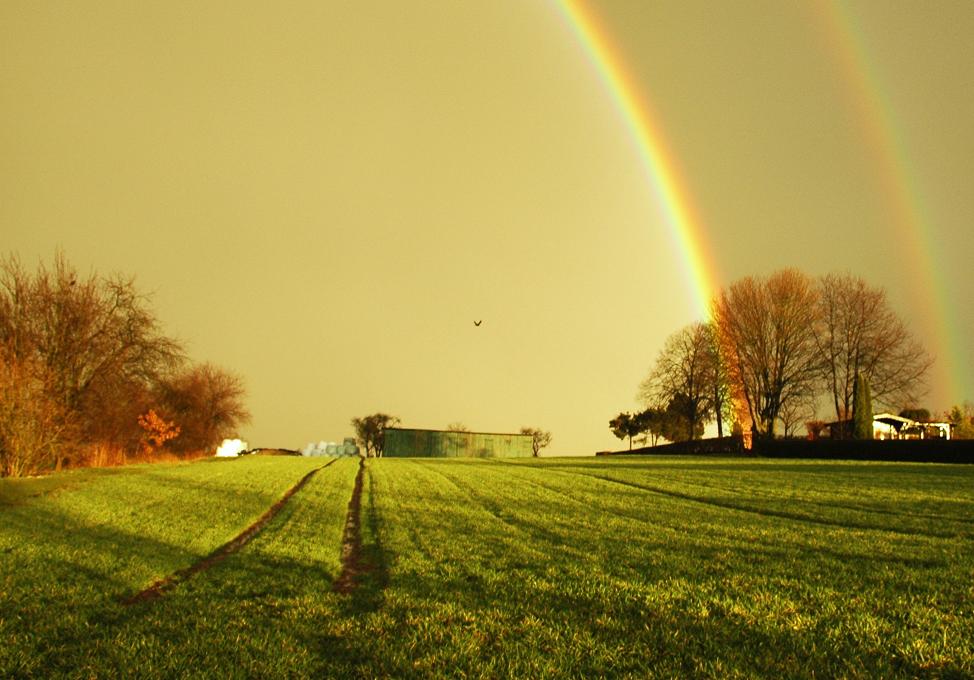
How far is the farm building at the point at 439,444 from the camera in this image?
375 ft

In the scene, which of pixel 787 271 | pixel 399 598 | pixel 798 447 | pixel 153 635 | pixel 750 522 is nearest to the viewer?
pixel 153 635

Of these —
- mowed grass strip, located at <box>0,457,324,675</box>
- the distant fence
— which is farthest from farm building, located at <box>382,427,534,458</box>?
mowed grass strip, located at <box>0,457,324,675</box>

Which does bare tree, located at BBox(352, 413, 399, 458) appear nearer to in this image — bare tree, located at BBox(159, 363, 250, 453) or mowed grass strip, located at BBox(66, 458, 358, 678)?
bare tree, located at BBox(159, 363, 250, 453)

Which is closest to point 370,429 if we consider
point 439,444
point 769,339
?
point 439,444

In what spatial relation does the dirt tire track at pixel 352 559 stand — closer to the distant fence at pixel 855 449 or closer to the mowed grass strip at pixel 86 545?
the mowed grass strip at pixel 86 545

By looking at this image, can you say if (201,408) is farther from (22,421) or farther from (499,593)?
(499,593)

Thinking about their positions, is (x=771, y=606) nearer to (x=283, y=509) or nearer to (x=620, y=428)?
(x=283, y=509)

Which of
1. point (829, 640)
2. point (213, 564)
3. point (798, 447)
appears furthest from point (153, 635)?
point (798, 447)

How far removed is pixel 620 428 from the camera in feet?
391

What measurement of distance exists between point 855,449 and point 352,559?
164 ft

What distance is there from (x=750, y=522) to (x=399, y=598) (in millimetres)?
12074

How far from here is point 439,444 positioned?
115000 millimetres

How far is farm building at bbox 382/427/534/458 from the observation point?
114 meters

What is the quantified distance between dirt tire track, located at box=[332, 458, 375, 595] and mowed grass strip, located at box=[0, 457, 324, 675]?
285cm
